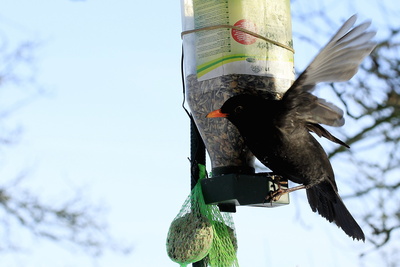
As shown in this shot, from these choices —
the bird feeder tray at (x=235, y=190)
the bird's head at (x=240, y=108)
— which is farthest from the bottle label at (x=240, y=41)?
the bird feeder tray at (x=235, y=190)

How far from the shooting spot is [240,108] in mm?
2752

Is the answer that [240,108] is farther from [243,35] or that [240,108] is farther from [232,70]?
[243,35]

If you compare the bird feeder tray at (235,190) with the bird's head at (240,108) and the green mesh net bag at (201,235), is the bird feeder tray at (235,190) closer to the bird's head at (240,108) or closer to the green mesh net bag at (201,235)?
the green mesh net bag at (201,235)

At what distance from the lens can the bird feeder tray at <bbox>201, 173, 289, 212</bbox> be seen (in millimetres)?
2725

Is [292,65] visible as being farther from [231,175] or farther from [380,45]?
[380,45]

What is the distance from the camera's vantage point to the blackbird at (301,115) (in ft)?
8.67

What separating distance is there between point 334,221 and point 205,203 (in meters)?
0.87

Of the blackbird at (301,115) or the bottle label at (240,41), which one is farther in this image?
the bottle label at (240,41)

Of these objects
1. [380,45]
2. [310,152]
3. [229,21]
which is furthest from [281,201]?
[380,45]

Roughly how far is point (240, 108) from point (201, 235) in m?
0.63

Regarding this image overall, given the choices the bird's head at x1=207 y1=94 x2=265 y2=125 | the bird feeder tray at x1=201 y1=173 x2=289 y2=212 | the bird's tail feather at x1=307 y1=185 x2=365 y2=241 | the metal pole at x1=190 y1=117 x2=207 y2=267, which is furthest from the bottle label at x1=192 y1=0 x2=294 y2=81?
the bird's tail feather at x1=307 y1=185 x2=365 y2=241

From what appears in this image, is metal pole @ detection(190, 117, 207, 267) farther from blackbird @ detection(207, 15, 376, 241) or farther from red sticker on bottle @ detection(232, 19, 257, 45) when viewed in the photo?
red sticker on bottle @ detection(232, 19, 257, 45)

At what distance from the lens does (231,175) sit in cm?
276

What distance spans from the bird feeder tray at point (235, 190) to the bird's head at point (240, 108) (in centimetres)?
28
